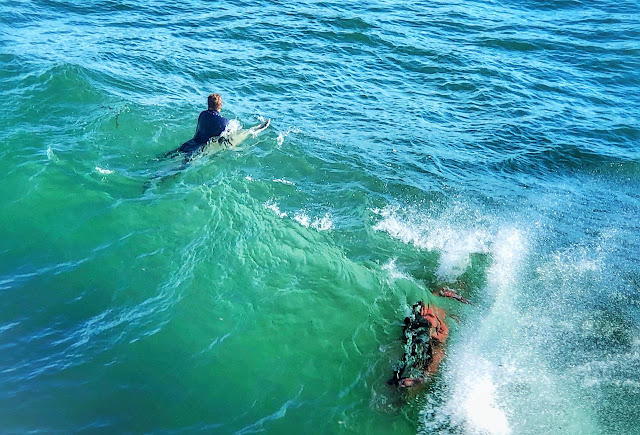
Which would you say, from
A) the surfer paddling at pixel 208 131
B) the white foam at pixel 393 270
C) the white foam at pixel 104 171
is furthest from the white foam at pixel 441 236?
the white foam at pixel 104 171

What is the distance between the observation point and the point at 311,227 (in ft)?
43.0

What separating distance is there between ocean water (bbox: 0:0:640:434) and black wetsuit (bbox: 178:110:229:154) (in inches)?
21.2

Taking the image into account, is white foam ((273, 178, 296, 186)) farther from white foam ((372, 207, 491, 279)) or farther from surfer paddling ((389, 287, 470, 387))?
surfer paddling ((389, 287, 470, 387))

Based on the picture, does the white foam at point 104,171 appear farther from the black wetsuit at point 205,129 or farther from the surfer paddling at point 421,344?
the surfer paddling at point 421,344

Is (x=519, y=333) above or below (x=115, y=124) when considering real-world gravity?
below

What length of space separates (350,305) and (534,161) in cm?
862

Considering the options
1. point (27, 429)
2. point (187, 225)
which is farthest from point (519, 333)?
point (27, 429)

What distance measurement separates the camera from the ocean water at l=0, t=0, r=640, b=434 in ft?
29.7

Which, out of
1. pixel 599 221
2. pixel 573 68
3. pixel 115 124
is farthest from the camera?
pixel 573 68

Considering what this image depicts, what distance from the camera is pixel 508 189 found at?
15359 mm

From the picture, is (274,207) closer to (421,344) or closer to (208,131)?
(208,131)

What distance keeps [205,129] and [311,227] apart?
4012mm

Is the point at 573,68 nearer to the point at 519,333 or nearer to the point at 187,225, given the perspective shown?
the point at 519,333

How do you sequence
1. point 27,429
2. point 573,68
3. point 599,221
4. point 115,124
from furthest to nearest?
point 573,68, point 115,124, point 599,221, point 27,429
